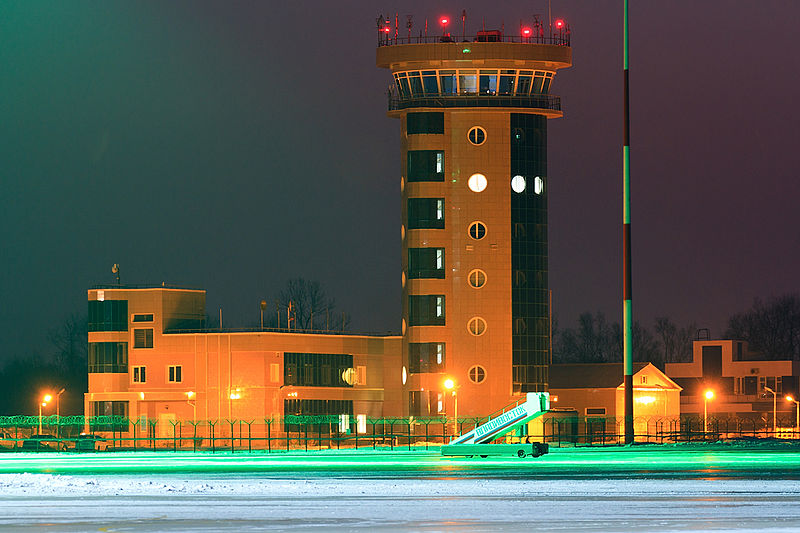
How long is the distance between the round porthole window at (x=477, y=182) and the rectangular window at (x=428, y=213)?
239 cm

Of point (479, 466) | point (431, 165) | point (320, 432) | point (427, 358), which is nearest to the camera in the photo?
point (479, 466)

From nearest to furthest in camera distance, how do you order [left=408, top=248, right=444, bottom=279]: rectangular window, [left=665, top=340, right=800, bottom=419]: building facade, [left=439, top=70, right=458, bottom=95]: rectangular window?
1. [left=439, top=70, right=458, bottom=95]: rectangular window
2. [left=408, top=248, right=444, bottom=279]: rectangular window
3. [left=665, top=340, right=800, bottom=419]: building facade

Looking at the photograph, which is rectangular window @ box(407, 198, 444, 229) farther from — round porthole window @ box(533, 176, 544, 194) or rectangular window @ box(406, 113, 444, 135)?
round porthole window @ box(533, 176, 544, 194)

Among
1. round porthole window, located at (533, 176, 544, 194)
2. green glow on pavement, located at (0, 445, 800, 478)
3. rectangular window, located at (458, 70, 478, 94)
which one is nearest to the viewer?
green glow on pavement, located at (0, 445, 800, 478)

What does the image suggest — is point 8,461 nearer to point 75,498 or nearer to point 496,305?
point 75,498

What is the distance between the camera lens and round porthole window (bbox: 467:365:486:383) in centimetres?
11644

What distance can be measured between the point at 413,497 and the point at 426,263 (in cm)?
7870

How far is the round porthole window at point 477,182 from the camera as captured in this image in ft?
380

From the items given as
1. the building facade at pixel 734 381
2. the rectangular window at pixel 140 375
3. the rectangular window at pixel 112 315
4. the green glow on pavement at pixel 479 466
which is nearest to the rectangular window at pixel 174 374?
the rectangular window at pixel 140 375

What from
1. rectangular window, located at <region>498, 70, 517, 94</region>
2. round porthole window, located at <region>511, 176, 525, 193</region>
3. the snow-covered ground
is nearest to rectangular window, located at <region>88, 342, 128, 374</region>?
round porthole window, located at <region>511, 176, 525, 193</region>

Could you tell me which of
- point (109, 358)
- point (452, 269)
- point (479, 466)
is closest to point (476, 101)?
point (452, 269)

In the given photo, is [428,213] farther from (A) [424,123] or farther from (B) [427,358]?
(B) [427,358]

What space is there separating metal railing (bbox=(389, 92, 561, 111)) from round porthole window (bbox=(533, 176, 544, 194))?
517 centimetres

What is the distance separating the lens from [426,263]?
118 metres
